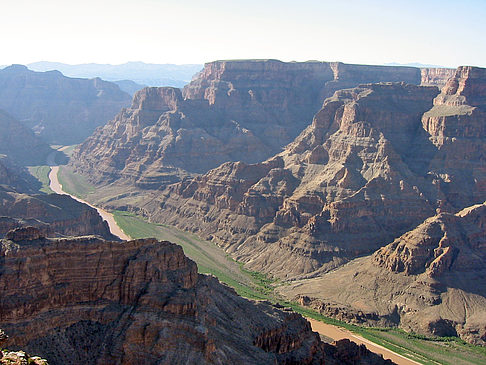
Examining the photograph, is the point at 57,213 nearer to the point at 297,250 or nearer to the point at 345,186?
the point at 297,250

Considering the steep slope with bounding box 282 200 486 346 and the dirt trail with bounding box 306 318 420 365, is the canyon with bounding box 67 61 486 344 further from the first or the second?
the dirt trail with bounding box 306 318 420 365

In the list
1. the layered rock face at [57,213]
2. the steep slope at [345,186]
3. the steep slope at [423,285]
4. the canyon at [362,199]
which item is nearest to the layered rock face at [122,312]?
the steep slope at [423,285]

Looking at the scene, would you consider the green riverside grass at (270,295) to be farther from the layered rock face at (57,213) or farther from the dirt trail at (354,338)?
the layered rock face at (57,213)

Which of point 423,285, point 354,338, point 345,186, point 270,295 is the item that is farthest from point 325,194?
point 354,338


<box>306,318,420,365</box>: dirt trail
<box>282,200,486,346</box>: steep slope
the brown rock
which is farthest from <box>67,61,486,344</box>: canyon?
the brown rock

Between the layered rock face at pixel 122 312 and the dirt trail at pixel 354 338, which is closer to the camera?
the layered rock face at pixel 122 312

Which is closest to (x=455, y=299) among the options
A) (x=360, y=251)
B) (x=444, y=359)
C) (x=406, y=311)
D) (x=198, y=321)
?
(x=406, y=311)

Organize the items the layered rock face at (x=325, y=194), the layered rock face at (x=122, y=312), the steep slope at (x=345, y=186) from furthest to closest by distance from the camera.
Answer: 1. the steep slope at (x=345, y=186)
2. the layered rock face at (x=325, y=194)
3. the layered rock face at (x=122, y=312)

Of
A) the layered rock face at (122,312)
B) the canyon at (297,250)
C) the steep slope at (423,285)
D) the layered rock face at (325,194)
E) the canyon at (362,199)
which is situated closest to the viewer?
the layered rock face at (122,312)

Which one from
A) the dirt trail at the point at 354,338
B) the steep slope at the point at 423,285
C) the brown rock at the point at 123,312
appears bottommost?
the dirt trail at the point at 354,338
